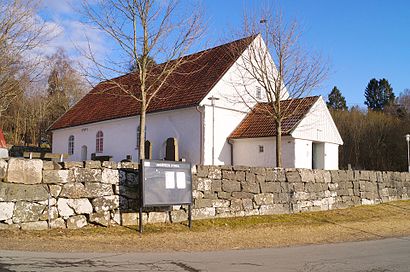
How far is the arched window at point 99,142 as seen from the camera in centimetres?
3400

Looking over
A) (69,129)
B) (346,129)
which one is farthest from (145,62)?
(346,129)

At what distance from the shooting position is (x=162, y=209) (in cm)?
1399

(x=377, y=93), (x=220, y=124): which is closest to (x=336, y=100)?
(x=377, y=93)

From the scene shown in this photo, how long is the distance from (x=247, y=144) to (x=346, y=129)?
38608 mm

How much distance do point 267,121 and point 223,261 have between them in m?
18.7

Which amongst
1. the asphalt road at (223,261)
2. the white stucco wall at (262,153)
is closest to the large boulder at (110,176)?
the asphalt road at (223,261)

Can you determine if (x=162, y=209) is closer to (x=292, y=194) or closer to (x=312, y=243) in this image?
(x=312, y=243)

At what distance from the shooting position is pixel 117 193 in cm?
1312

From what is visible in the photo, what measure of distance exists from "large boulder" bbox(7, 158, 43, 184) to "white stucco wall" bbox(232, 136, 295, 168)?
55.1ft

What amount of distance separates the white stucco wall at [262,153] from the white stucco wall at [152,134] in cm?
279

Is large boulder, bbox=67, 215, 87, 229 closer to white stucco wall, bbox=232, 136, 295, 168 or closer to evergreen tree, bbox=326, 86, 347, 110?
white stucco wall, bbox=232, 136, 295, 168

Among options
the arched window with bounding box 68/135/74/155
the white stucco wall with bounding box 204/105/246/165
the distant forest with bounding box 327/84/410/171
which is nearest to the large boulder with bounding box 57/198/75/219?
the white stucco wall with bounding box 204/105/246/165

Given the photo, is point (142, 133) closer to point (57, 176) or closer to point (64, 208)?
point (57, 176)

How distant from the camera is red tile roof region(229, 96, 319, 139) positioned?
85.6ft
